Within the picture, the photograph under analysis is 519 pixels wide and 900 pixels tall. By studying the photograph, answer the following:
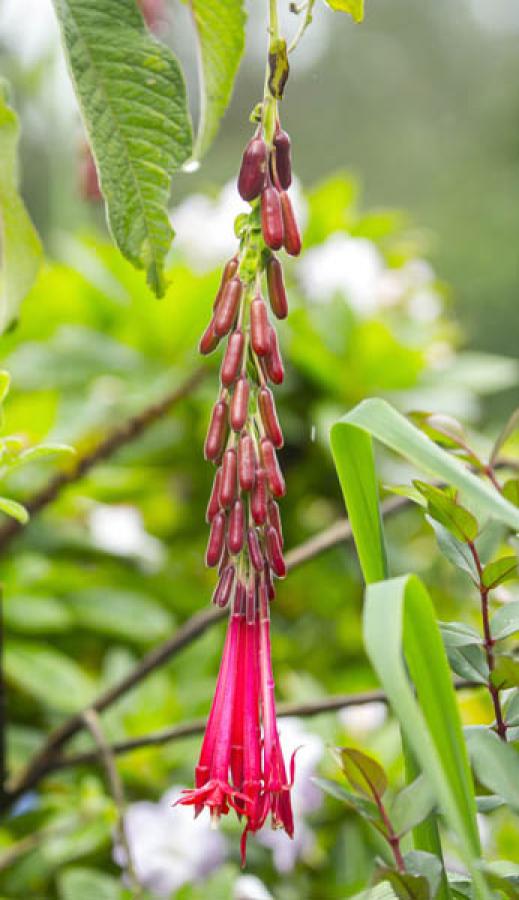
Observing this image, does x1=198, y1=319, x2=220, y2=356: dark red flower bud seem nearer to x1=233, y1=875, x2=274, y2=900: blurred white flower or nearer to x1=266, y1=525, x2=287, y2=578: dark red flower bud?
x1=266, y1=525, x2=287, y2=578: dark red flower bud

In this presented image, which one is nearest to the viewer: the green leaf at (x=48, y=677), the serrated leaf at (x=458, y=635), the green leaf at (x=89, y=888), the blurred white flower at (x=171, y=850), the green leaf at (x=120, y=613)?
the serrated leaf at (x=458, y=635)

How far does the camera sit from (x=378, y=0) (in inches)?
334

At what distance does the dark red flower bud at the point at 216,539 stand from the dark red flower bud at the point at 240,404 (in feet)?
0.11

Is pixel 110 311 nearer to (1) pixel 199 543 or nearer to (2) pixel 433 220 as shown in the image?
(1) pixel 199 543

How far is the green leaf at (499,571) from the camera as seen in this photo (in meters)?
0.35

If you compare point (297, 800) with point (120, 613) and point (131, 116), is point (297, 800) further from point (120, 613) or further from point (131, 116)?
point (131, 116)

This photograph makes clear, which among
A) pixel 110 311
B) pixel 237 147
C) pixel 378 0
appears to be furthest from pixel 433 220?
pixel 110 311

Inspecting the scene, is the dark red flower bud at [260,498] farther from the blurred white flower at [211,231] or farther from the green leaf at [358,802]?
the blurred white flower at [211,231]

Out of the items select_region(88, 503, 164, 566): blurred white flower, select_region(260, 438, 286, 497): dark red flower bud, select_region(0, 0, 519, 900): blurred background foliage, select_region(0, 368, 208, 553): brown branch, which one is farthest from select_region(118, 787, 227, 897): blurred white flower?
select_region(260, 438, 286, 497): dark red flower bud

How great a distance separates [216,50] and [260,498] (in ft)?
0.52

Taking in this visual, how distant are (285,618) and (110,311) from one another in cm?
46

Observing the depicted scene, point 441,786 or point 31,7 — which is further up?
point 31,7

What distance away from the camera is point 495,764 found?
0.95 feet

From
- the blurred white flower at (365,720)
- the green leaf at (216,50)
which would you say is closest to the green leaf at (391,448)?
the green leaf at (216,50)
